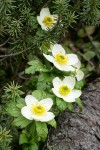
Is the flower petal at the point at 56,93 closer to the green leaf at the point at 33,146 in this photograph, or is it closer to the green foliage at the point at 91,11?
the green leaf at the point at 33,146

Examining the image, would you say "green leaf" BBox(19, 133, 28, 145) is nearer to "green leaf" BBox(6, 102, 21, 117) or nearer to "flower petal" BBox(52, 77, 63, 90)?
"green leaf" BBox(6, 102, 21, 117)

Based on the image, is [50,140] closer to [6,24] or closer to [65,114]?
[65,114]

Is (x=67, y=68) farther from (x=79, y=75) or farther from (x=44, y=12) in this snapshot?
(x=44, y=12)

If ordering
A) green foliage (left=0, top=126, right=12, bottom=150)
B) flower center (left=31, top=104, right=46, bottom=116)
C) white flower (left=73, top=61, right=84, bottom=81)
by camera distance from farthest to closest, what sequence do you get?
white flower (left=73, top=61, right=84, bottom=81) < flower center (left=31, top=104, right=46, bottom=116) < green foliage (left=0, top=126, right=12, bottom=150)

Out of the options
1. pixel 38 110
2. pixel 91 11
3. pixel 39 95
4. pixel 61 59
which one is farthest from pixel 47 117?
pixel 91 11

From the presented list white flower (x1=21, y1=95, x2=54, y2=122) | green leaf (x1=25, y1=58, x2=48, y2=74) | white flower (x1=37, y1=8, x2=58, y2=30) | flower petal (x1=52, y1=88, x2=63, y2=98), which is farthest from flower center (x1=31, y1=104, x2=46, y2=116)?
white flower (x1=37, y1=8, x2=58, y2=30)

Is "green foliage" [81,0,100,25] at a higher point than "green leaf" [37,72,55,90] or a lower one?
higher

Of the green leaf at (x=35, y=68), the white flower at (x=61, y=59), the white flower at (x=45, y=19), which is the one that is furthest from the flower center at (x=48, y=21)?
the green leaf at (x=35, y=68)
